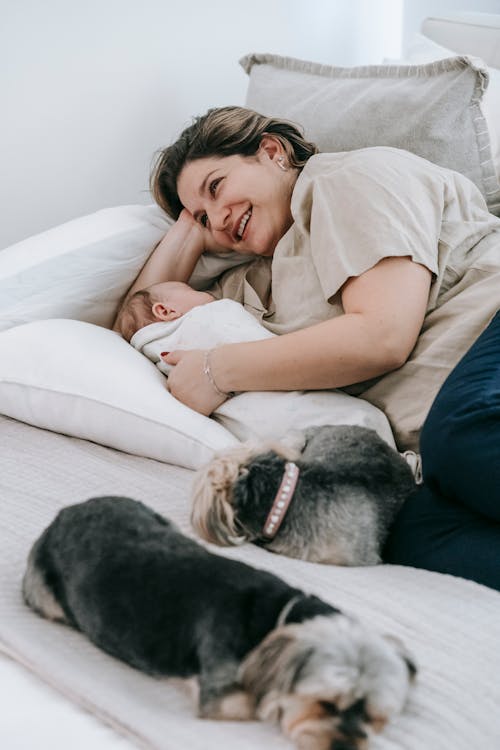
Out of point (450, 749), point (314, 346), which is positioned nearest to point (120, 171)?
point (314, 346)

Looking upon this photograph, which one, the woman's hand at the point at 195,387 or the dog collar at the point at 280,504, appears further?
the woman's hand at the point at 195,387

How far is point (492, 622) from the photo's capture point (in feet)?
2.64

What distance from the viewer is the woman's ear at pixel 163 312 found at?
1519mm

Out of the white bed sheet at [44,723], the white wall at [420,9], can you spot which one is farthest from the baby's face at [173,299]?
the white wall at [420,9]

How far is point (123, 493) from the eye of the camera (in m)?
1.09

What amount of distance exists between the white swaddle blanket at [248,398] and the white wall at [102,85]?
635mm

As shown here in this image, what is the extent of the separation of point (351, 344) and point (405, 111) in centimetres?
70

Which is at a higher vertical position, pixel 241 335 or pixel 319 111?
pixel 319 111

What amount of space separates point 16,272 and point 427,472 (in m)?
0.94

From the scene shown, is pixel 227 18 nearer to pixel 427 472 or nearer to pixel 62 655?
pixel 427 472

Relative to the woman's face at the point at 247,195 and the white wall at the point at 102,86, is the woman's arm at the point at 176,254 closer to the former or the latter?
the woman's face at the point at 247,195

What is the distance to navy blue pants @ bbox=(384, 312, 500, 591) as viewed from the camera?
0.91 metres

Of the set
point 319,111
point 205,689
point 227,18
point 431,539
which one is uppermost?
point 227,18

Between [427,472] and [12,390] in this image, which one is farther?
[12,390]
